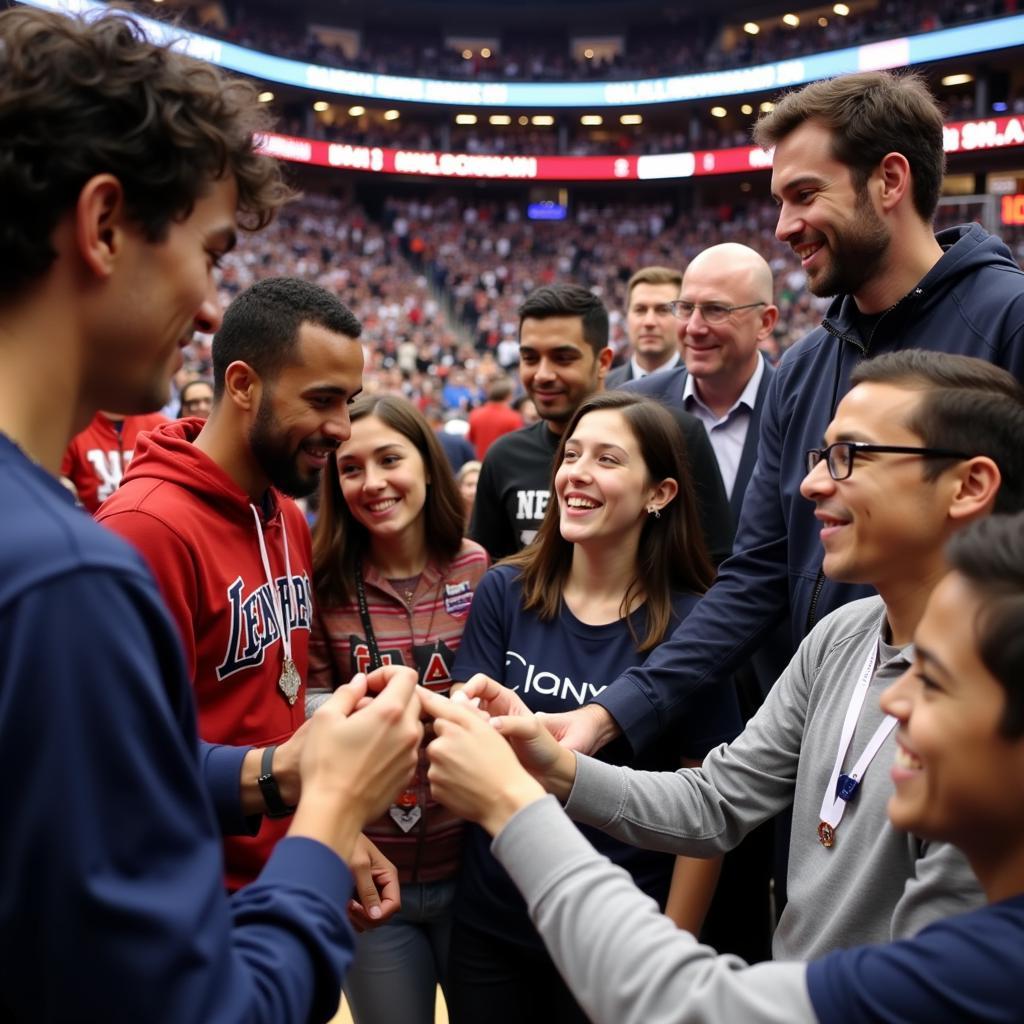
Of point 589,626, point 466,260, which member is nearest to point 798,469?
point 589,626

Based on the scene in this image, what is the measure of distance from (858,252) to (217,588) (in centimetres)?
174

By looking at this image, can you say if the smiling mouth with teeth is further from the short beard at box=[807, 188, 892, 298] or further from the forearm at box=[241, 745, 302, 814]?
the short beard at box=[807, 188, 892, 298]

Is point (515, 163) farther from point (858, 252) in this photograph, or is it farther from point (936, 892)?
point (936, 892)

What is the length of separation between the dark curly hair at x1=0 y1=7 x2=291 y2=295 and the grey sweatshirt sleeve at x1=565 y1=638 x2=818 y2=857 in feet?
4.15

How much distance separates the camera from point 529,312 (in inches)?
156

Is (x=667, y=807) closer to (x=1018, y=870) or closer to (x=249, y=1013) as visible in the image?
(x=1018, y=870)

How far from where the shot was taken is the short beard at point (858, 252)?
254cm

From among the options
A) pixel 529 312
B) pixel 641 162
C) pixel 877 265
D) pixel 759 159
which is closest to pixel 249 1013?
pixel 877 265

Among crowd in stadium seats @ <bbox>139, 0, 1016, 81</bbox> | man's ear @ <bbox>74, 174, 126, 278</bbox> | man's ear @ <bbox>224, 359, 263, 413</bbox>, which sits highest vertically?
crowd in stadium seats @ <bbox>139, 0, 1016, 81</bbox>

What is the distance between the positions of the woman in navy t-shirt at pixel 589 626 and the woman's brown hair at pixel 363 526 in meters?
0.28

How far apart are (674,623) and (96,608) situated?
187cm

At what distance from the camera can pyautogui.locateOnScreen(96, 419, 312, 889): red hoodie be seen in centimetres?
214

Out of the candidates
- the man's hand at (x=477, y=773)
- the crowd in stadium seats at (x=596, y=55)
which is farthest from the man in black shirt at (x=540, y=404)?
the crowd in stadium seats at (x=596, y=55)

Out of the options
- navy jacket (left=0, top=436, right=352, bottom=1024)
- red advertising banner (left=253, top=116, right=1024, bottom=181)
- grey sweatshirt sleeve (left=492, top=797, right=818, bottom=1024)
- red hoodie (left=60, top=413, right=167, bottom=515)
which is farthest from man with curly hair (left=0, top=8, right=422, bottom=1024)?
red advertising banner (left=253, top=116, right=1024, bottom=181)
